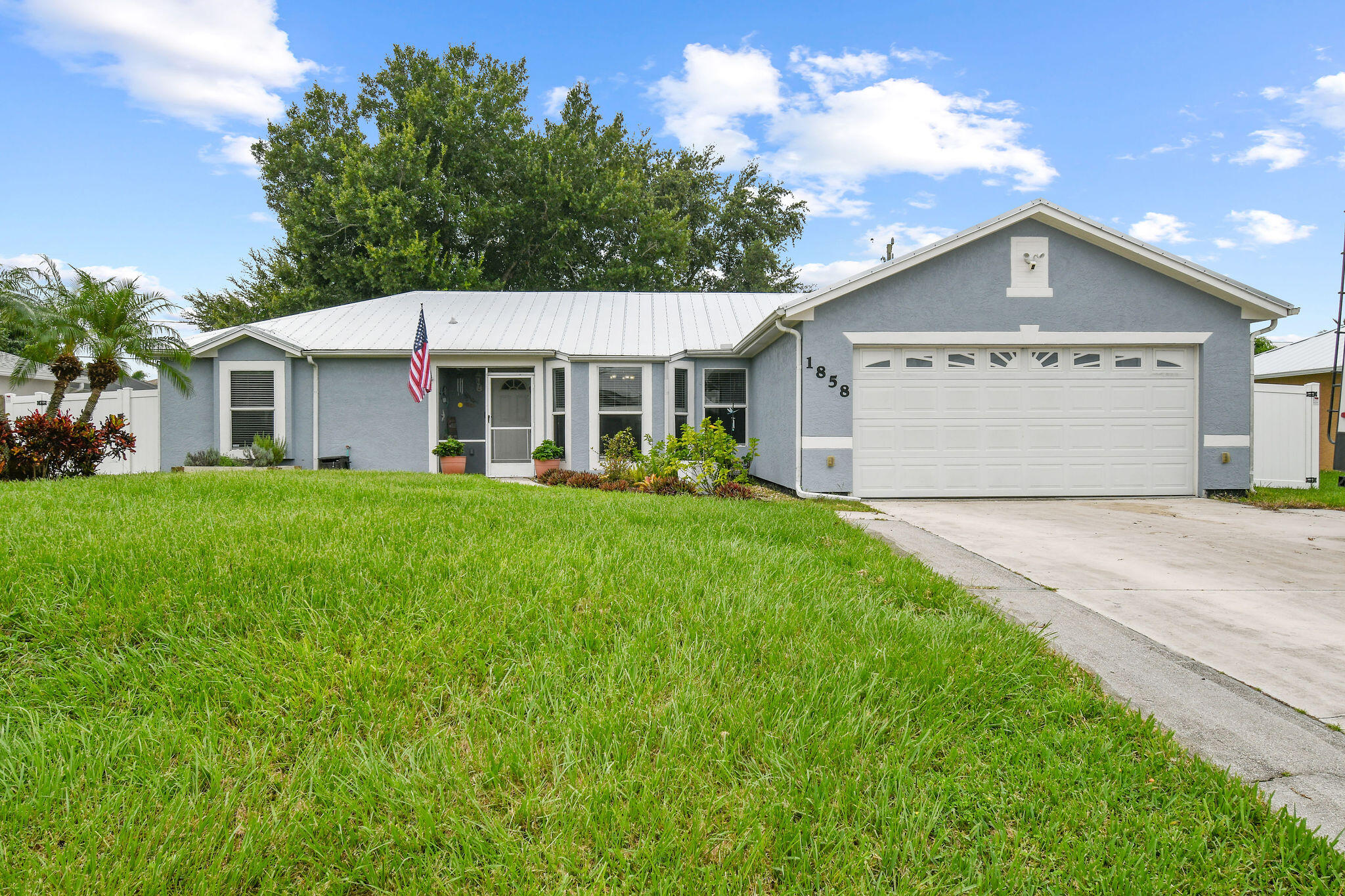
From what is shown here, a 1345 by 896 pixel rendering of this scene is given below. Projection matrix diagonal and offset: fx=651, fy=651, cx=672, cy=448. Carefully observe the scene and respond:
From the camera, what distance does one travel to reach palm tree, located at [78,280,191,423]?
30.6 ft

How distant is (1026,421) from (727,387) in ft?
18.2

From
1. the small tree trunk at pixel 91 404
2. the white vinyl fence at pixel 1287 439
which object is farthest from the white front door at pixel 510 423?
the white vinyl fence at pixel 1287 439

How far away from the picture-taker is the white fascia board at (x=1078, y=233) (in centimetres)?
973

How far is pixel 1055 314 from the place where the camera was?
33.1 ft

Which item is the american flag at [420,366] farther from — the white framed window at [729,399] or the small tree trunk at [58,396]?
the white framed window at [729,399]

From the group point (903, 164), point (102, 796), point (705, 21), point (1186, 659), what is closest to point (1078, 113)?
point (903, 164)

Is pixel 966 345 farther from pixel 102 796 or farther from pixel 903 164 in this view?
pixel 102 796

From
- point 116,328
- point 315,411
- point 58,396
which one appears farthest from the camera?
point 315,411

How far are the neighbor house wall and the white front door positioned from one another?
19.8ft

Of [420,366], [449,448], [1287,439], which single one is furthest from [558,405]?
[1287,439]

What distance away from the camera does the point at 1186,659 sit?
3.21 metres

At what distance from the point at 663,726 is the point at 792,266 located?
26864mm

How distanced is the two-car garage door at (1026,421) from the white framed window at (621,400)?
14.9ft

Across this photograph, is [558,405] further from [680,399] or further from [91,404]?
[91,404]
